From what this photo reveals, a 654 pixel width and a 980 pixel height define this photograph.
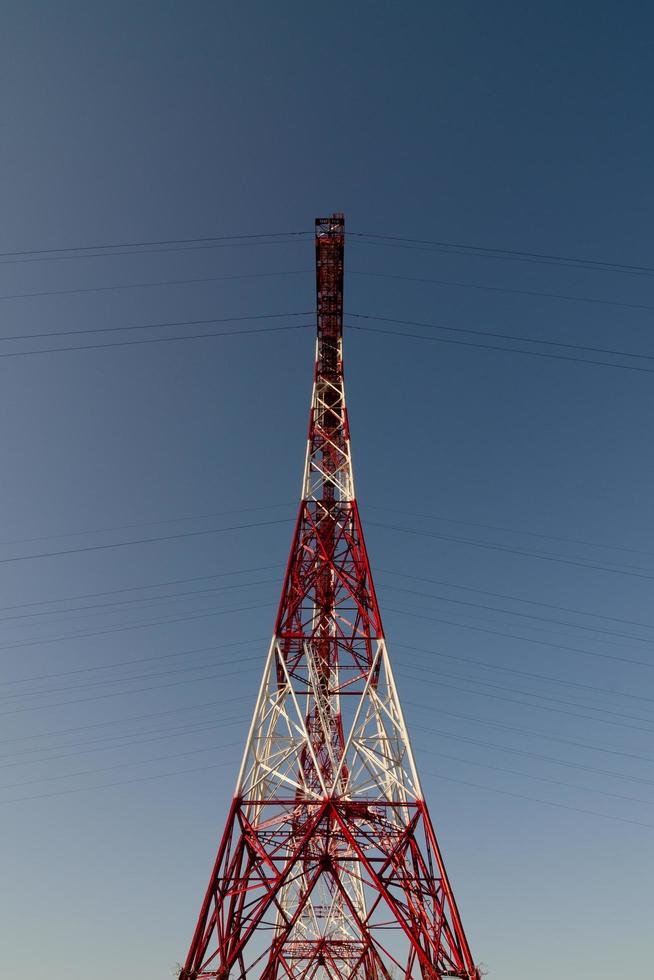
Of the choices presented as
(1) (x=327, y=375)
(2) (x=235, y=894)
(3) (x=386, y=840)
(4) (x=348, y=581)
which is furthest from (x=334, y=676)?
(1) (x=327, y=375)

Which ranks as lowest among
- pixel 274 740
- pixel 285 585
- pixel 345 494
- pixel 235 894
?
pixel 235 894

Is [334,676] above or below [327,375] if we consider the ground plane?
below

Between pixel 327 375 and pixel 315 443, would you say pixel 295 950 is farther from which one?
pixel 327 375

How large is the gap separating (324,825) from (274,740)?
4.14 m

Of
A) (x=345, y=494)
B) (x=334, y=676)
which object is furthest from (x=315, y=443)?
(x=334, y=676)

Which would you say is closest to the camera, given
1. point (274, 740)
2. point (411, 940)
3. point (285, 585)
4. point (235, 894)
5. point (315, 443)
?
point (411, 940)

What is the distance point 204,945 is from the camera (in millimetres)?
16312

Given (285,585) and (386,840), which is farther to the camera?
(285,585)

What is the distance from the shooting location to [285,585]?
22172mm

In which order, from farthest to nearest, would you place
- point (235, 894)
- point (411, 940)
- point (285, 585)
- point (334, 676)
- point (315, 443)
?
point (315, 443)
point (334, 676)
point (285, 585)
point (235, 894)
point (411, 940)

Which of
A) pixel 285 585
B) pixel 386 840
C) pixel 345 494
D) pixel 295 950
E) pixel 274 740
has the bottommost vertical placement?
pixel 295 950

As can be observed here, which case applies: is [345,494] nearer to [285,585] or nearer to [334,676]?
[285,585]

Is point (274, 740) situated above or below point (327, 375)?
below

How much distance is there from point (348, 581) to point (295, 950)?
2155 centimetres
